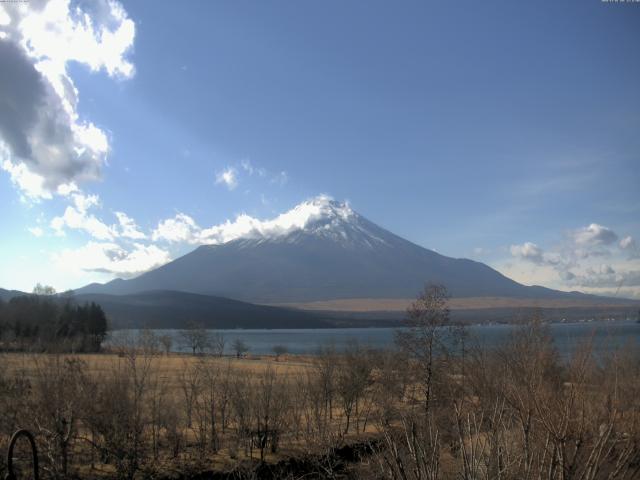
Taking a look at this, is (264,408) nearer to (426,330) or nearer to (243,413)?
(243,413)

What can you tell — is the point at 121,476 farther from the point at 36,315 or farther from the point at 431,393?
the point at 36,315

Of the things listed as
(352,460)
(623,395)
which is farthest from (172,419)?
(623,395)

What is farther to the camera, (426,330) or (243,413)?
(426,330)

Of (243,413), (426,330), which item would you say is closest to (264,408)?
(243,413)

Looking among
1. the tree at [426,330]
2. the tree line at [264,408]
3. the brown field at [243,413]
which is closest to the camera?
the tree line at [264,408]

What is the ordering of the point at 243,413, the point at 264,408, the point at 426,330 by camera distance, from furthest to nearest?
the point at 426,330 < the point at 264,408 < the point at 243,413

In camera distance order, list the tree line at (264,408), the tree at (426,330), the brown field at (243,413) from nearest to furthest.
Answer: the tree line at (264,408), the brown field at (243,413), the tree at (426,330)

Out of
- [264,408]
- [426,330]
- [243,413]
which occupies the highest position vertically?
[426,330]

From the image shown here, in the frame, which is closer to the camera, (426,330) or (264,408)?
(264,408)

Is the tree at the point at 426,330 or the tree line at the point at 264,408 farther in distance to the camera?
the tree at the point at 426,330

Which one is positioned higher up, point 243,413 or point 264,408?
point 264,408

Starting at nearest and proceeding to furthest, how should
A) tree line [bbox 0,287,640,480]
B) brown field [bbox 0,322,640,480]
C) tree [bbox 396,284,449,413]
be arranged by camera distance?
tree line [bbox 0,287,640,480]
brown field [bbox 0,322,640,480]
tree [bbox 396,284,449,413]

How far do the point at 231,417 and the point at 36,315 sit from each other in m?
77.5

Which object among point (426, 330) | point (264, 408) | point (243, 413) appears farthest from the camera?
point (426, 330)
